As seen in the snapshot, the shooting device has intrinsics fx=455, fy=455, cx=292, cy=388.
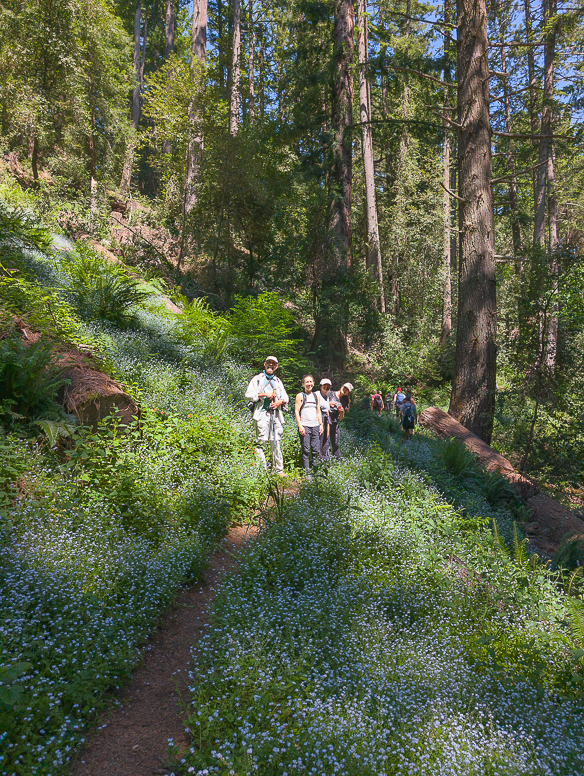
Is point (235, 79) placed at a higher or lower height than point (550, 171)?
higher

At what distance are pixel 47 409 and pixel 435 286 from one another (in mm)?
22480

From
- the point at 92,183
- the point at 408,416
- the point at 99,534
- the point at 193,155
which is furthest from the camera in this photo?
the point at 92,183

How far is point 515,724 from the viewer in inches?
116

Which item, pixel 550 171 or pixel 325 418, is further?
pixel 550 171

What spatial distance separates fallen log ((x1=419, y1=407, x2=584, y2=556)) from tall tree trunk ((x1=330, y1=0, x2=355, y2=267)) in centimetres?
725

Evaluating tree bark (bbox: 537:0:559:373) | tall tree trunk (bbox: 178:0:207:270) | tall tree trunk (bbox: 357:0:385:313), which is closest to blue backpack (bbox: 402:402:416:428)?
tree bark (bbox: 537:0:559:373)

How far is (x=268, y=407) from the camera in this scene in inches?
267

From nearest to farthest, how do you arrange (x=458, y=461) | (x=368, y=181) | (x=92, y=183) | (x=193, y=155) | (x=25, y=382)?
(x=25, y=382) → (x=458, y=461) → (x=193, y=155) → (x=92, y=183) → (x=368, y=181)

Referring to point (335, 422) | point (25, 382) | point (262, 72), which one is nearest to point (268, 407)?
point (335, 422)

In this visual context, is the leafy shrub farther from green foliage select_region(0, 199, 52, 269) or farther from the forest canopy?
green foliage select_region(0, 199, 52, 269)

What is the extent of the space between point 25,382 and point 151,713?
12.0ft

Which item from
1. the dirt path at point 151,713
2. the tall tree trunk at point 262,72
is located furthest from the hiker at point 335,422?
the tall tree trunk at point 262,72

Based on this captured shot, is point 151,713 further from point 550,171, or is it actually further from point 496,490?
point 550,171

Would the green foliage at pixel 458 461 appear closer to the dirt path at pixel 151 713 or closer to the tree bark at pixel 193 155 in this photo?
the dirt path at pixel 151 713
